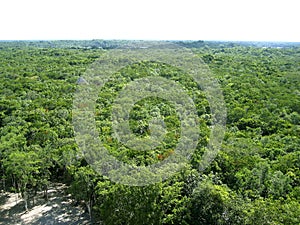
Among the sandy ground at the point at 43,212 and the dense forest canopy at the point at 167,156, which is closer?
the dense forest canopy at the point at 167,156

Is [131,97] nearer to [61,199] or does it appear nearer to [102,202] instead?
[61,199]

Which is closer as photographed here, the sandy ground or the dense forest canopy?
the dense forest canopy

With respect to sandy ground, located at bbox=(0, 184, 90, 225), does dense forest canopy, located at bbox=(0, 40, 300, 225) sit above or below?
above

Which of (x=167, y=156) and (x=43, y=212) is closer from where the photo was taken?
(x=167, y=156)

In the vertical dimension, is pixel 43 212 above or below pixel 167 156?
below

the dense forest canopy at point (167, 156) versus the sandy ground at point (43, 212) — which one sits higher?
the dense forest canopy at point (167, 156)
